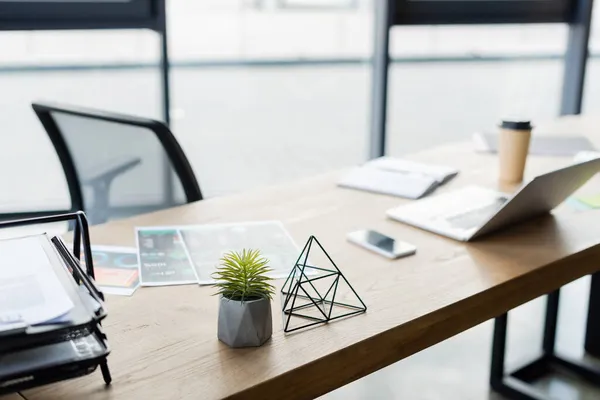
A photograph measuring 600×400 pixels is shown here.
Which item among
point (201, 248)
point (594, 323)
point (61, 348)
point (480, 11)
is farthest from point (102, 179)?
point (480, 11)

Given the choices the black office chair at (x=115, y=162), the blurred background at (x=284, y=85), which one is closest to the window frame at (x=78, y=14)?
the black office chair at (x=115, y=162)

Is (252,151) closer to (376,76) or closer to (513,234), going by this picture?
(376,76)

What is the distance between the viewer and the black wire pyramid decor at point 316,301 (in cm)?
103

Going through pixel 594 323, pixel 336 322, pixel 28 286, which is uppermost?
pixel 28 286

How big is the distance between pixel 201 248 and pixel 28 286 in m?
0.46

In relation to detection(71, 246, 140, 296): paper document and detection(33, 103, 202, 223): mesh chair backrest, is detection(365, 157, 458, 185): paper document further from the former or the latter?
detection(71, 246, 140, 296): paper document

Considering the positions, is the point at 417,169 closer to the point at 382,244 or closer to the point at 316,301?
the point at 382,244

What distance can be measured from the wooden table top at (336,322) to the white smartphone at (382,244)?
0.06ft

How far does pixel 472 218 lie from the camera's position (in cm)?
147

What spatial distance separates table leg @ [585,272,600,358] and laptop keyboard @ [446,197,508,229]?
0.83 meters

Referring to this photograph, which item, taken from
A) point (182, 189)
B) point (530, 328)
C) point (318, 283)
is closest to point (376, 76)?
point (530, 328)

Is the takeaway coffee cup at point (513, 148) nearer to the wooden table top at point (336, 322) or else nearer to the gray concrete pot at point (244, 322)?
the wooden table top at point (336, 322)

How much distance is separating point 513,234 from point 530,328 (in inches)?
48.4

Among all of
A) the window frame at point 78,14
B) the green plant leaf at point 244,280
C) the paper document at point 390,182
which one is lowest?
the paper document at point 390,182
